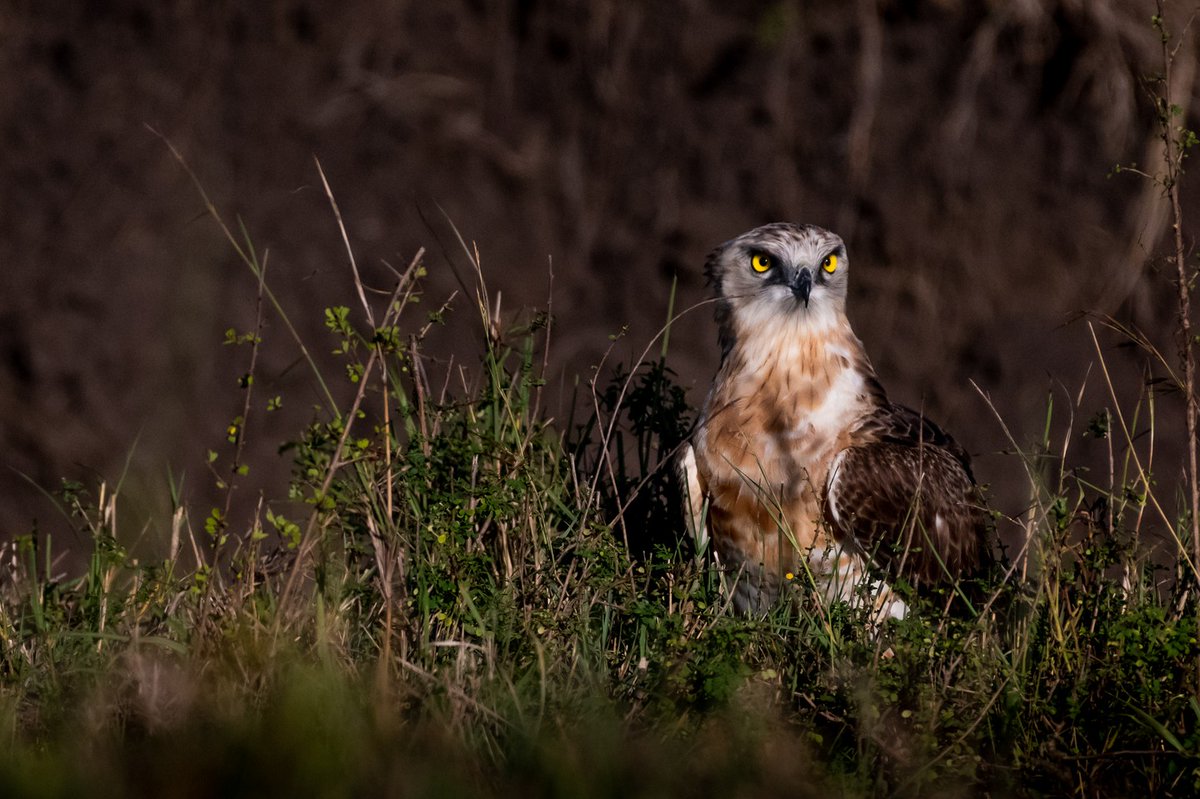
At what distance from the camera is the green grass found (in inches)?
113

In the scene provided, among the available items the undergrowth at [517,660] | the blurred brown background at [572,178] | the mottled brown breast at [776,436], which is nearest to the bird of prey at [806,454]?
the mottled brown breast at [776,436]

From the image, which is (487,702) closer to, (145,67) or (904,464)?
(904,464)

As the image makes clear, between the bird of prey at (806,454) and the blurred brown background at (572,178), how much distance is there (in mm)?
1645

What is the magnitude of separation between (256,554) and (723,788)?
1.58m

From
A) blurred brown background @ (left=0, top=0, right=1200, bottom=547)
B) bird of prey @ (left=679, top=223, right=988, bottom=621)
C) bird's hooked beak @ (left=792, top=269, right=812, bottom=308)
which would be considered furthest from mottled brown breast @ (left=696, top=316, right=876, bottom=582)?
blurred brown background @ (left=0, top=0, right=1200, bottom=547)

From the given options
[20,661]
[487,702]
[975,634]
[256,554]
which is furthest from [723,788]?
[20,661]

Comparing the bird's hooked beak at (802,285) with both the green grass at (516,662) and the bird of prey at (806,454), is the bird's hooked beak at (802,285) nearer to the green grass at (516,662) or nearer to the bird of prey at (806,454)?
the bird of prey at (806,454)

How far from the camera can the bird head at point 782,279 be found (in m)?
4.81

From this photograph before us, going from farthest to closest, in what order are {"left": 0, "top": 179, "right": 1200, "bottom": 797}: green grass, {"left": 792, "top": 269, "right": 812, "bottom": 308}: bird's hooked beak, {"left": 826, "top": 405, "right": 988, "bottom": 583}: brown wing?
{"left": 792, "top": 269, "right": 812, "bottom": 308}: bird's hooked beak < {"left": 826, "top": 405, "right": 988, "bottom": 583}: brown wing < {"left": 0, "top": 179, "right": 1200, "bottom": 797}: green grass

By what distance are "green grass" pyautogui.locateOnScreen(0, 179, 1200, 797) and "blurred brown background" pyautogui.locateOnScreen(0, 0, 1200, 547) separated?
7.03 feet

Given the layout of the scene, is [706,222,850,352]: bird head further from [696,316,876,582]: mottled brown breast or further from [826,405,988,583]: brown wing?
[826,405,988,583]: brown wing

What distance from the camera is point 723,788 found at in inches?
109

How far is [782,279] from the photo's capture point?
482 centimetres

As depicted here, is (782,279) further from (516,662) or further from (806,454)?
(516,662)
